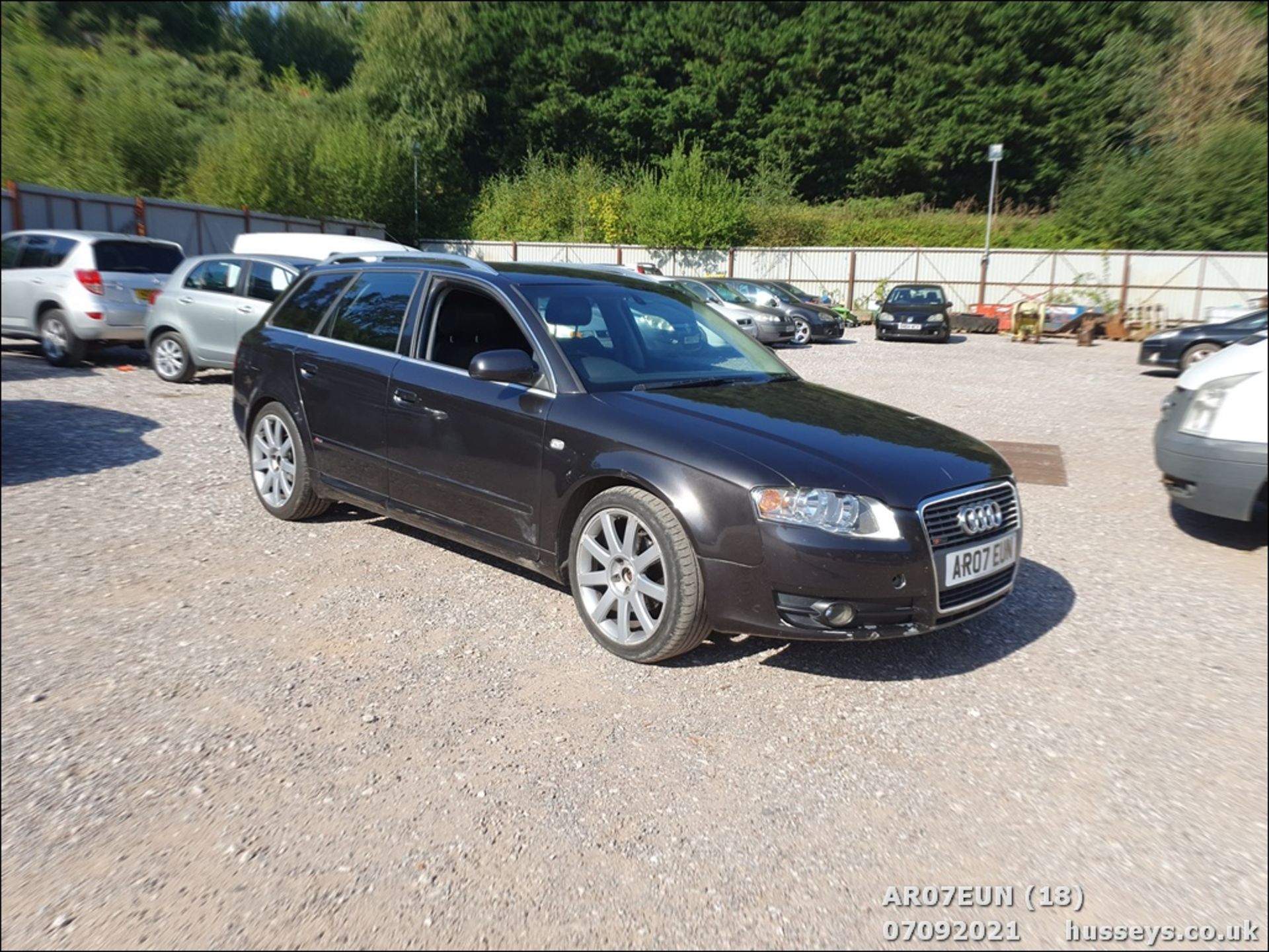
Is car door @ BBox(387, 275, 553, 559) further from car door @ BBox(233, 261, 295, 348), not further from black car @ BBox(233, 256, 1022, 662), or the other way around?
car door @ BBox(233, 261, 295, 348)

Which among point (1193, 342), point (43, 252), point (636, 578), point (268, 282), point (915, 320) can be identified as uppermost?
point (268, 282)

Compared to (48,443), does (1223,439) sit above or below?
below

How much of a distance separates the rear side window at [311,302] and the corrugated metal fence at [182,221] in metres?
1.47

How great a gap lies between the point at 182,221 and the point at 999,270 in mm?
26248

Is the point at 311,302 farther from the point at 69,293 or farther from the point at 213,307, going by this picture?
the point at 213,307

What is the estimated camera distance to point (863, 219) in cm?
4022

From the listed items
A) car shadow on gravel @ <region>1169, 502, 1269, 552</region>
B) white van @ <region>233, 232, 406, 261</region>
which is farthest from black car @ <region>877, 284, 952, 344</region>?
car shadow on gravel @ <region>1169, 502, 1269, 552</region>

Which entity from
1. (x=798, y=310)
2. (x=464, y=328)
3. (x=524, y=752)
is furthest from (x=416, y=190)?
(x=524, y=752)

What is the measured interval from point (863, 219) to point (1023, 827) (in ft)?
132

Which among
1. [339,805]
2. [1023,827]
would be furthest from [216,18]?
[1023,827]

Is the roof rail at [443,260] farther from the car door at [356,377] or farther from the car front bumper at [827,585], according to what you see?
the car front bumper at [827,585]

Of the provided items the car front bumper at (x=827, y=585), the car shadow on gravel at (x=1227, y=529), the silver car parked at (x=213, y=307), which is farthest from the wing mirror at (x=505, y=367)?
the silver car parked at (x=213, y=307)

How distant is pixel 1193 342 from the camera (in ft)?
51.1

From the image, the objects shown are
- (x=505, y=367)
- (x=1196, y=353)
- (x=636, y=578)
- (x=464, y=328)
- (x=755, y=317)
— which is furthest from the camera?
(x=755, y=317)
